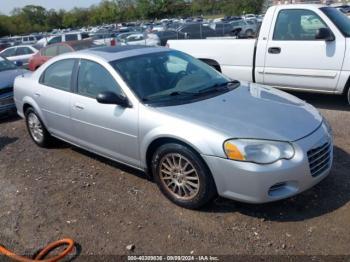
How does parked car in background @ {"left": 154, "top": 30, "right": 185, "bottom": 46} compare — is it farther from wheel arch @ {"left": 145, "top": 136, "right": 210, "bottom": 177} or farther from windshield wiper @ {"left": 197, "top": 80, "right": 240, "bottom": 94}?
wheel arch @ {"left": 145, "top": 136, "right": 210, "bottom": 177}

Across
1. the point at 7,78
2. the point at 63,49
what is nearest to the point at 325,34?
the point at 7,78

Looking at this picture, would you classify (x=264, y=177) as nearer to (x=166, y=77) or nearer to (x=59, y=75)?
(x=166, y=77)

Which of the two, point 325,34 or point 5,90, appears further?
point 5,90

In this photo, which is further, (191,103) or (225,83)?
(225,83)

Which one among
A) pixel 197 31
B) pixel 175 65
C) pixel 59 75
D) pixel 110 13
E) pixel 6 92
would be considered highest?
pixel 110 13

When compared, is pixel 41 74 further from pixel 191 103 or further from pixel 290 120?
pixel 290 120

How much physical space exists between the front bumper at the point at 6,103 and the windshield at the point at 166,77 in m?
4.55

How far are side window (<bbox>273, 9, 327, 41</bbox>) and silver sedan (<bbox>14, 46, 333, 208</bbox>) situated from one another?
2557 mm


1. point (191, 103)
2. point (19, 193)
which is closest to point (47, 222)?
point (19, 193)

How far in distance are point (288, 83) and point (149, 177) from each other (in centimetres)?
376

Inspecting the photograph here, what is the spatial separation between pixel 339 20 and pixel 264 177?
442cm

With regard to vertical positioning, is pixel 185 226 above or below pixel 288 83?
below

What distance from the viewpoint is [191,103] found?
3930mm

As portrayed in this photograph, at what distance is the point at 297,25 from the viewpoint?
669 centimetres
